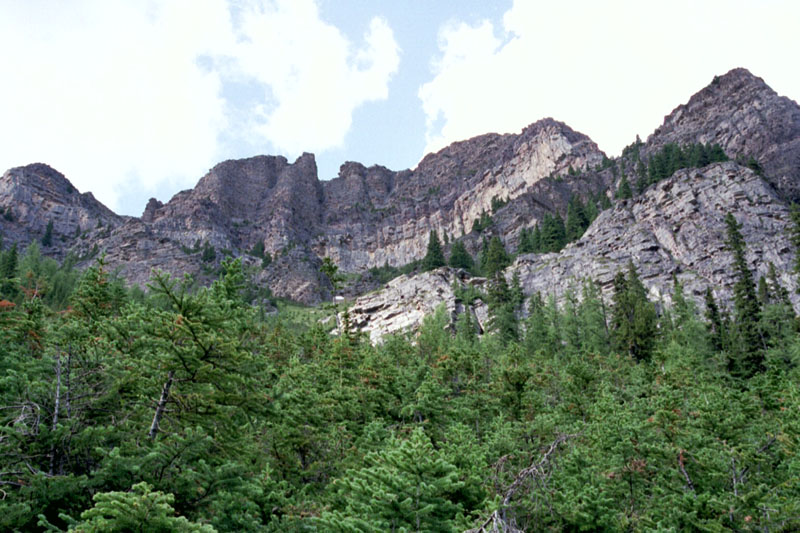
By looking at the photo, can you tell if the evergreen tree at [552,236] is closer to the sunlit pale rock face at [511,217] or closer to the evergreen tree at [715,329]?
the sunlit pale rock face at [511,217]

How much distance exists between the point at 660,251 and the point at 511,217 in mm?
52484

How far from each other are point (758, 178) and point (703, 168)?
9708 millimetres

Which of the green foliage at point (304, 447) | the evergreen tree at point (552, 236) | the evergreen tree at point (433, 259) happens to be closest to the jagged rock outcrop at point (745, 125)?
the evergreen tree at point (552, 236)

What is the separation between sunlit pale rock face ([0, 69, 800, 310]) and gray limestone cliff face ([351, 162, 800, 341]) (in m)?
0.28

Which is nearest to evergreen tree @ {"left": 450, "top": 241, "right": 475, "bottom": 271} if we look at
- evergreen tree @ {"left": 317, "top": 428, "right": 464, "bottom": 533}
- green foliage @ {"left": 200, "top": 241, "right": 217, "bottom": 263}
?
green foliage @ {"left": 200, "top": 241, "right": 217, "bottom": 263}

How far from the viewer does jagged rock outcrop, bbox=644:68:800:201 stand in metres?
111

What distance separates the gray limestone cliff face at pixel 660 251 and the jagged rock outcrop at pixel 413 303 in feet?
0.78

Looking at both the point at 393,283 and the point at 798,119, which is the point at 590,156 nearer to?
the point at 798,119

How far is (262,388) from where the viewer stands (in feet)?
47.9

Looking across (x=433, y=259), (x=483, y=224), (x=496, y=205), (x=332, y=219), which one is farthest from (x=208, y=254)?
(x=496, y=205)

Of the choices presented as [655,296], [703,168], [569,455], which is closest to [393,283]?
[655,296]

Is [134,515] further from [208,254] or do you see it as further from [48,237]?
[48,237]

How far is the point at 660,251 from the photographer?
89.2m

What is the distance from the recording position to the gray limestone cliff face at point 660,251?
80.2 meters
